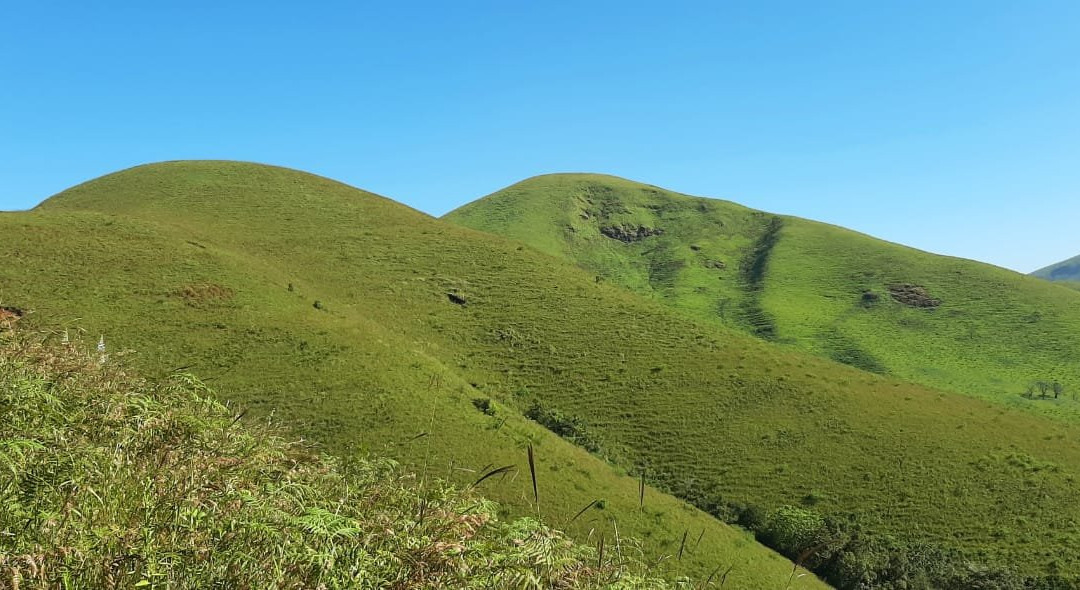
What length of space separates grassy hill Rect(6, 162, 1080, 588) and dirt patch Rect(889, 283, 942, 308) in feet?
228

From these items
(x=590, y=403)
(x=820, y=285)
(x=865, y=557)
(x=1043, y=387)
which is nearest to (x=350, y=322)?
(x=590, y=403)

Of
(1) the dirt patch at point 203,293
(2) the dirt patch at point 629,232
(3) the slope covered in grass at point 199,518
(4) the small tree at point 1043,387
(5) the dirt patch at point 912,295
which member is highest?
(2) the dirt patch at point 629,232

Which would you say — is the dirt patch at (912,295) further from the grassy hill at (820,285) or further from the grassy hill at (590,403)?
the grassy hill at (590,403)

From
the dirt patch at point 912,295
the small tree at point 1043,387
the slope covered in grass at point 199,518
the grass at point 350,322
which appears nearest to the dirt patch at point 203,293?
the grass at point 350,322

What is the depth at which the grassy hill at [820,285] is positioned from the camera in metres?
89.8

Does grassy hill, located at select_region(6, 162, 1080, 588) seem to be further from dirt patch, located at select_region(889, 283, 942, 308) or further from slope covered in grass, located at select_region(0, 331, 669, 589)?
dirt patch, located at select_region(889, 283, 942, 308)

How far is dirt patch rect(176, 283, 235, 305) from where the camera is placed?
1893 inches

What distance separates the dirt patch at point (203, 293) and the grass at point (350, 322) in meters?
0.22

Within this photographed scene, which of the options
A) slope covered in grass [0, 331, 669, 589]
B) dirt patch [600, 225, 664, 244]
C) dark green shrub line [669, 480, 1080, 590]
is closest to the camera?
slope covered in grass [0, 331, 669, 589]

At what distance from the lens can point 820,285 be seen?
417 ft

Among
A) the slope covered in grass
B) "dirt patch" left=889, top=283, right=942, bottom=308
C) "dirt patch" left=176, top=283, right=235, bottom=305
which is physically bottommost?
the slope covered in grass

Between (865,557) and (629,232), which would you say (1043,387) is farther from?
(629,232)

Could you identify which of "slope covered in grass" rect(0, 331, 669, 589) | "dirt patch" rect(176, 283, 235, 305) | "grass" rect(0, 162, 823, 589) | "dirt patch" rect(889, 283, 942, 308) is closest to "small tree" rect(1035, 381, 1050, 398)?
"dirt patch" rect(889, 283, 942, 308)

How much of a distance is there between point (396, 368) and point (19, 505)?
36178 mm
